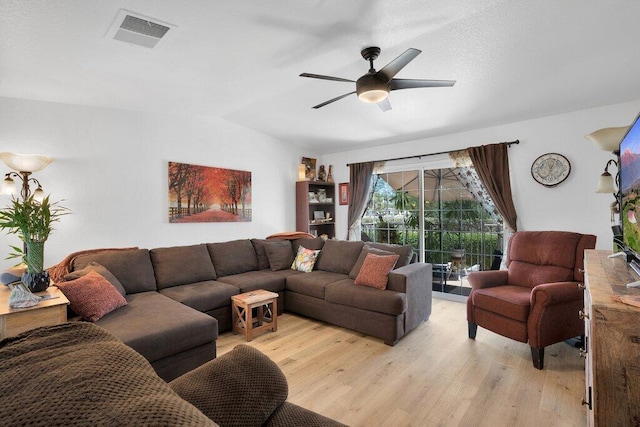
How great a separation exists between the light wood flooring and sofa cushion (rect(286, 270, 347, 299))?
42 centimetres

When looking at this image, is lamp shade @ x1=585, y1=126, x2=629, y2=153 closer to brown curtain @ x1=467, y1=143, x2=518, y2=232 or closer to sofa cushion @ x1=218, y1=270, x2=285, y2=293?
brown curtain @ x1=467, y1=143, x2=518, y2=232

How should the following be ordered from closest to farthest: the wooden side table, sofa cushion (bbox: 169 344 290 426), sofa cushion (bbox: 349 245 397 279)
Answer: sofa cushion (bbox: 169 344 290 426) < the wooden side table < sofa cushion (bbox: 349 245 397 279)

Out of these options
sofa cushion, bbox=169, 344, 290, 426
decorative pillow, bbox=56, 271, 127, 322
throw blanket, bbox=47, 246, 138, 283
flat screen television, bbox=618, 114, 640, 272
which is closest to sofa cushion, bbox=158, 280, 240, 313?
decorative pillow, bbox=56, 271, 127, 322

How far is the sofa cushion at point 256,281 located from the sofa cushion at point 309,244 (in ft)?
2.14

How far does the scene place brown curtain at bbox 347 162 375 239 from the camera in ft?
17.2

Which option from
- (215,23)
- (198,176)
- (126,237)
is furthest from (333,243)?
(215,23)

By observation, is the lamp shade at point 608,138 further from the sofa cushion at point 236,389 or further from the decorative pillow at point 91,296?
the decorative pillow at point 91,296

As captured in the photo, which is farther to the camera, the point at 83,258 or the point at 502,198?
the point at 502,198

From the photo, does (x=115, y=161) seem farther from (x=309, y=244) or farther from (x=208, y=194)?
(x=309, y=244)

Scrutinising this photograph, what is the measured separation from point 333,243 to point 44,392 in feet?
12.4

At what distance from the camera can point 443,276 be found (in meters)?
4.56

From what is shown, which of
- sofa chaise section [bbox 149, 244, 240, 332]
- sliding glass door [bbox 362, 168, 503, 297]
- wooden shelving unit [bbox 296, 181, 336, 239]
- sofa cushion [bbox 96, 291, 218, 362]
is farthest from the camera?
wooden shelving unit [bbox 296, 181, 336, 239]

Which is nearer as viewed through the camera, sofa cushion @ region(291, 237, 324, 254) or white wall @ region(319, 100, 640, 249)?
white wall @ region(319, 100, 640, 249)

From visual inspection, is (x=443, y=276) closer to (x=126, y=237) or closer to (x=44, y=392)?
(x=126, y=237)
